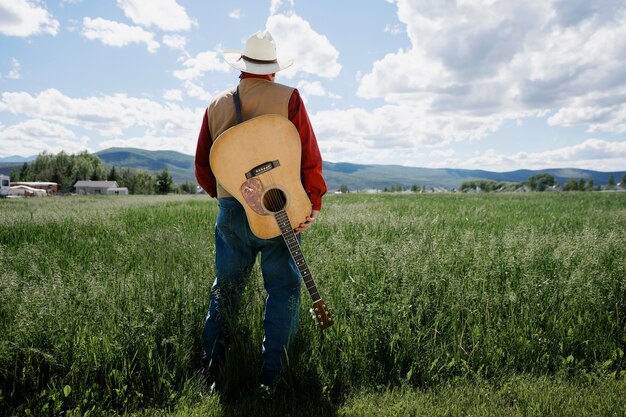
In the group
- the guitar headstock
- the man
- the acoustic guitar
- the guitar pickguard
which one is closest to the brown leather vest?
the man

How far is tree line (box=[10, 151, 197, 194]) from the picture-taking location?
131500 millimetres

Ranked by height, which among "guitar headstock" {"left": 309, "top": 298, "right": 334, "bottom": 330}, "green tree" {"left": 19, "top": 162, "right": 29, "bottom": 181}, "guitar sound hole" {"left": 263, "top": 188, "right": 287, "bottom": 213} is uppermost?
"green tree" {"left": 19, "top": 162, "right": 29, "bottom": 181}

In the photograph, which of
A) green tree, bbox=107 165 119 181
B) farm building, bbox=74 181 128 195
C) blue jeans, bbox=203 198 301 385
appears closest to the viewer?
blue jeans, bbox=203 198 301 385

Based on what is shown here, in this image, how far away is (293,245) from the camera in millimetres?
3527

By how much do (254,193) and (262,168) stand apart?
0.73ft

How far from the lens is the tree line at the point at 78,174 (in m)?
132

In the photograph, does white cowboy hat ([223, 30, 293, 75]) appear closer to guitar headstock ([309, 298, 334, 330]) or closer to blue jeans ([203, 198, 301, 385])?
blue jeans ([203, 198, 301, 385])

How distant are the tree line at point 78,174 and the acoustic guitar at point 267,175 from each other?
461ft

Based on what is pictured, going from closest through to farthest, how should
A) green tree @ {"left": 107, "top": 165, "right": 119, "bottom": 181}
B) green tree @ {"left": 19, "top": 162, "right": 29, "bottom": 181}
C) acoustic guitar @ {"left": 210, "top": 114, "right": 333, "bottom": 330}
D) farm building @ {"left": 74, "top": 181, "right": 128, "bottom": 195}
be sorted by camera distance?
1. acoustic guitar @ {"left": 210, "top": 114, "right": 333, "bottom": 330}
2. farm building @ {"left": 74, "top": 181, "right": 128, "bottom": 195}
3. green tree @ {"left": 19, "top": 162, "right": 29, "bottom": 181}
4. green tree @ {"left": 107, "top": 165, "right": 119, "bottom": 181}

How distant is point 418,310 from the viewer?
15.0 ft

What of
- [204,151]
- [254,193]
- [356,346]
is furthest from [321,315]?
[204,151]

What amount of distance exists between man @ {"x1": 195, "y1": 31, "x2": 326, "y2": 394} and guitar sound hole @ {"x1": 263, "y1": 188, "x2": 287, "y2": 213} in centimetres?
23

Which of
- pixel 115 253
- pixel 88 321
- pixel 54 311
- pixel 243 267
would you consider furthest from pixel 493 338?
pixel 115 253

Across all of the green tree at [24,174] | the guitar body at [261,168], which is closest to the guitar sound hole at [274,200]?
the guitar body at [261,168]
